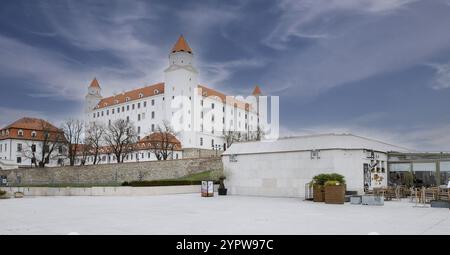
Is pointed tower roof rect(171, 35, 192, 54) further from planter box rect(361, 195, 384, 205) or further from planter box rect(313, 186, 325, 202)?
planter box rect(361, 195, 384, 205)

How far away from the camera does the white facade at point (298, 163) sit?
70.1 ft

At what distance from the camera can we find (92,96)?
4678 inches

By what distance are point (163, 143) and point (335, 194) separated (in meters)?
61.3

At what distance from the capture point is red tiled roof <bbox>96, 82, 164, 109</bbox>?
98994 mm

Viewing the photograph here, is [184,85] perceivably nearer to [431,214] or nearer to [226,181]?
[226,181]

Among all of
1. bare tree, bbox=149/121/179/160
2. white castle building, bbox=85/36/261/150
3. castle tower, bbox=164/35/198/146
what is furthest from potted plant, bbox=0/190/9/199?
castle tower, bbox=164/35/198/146

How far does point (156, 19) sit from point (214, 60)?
68.4ft

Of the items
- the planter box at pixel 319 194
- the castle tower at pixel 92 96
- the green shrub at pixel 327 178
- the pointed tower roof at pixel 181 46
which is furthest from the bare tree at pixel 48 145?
the planter box at pixel 319 194

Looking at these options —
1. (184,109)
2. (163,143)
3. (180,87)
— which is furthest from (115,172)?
(180,87)

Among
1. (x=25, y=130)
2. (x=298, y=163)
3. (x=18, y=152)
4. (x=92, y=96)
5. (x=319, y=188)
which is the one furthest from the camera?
(x=92, y=96)

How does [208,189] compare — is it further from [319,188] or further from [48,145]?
[48,145]

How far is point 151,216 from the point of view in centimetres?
1348

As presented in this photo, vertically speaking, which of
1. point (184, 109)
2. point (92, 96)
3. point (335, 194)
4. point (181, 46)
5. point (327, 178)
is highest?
point (181, 46)

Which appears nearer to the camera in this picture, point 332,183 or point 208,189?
point 332,183
